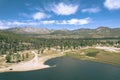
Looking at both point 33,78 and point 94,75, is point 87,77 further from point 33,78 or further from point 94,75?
point 33,78

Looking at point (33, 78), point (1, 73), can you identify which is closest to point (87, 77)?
point (33, 78)

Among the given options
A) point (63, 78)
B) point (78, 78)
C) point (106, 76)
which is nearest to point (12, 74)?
point (63, 78)

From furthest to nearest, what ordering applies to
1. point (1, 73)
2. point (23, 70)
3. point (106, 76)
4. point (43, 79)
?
point (23, 70)
point (1, 73)
point (106, 76)
point (43, 79)

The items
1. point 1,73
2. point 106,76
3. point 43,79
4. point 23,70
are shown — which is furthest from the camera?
point 23,70

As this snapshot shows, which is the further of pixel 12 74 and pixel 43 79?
pixel 12 74

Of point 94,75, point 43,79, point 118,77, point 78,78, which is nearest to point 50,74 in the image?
point 43,79

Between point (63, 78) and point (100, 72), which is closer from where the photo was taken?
point (63, 78)

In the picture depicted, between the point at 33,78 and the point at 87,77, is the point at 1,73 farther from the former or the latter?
the point at 87,77

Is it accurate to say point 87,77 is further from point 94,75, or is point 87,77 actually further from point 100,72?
point 100,72
